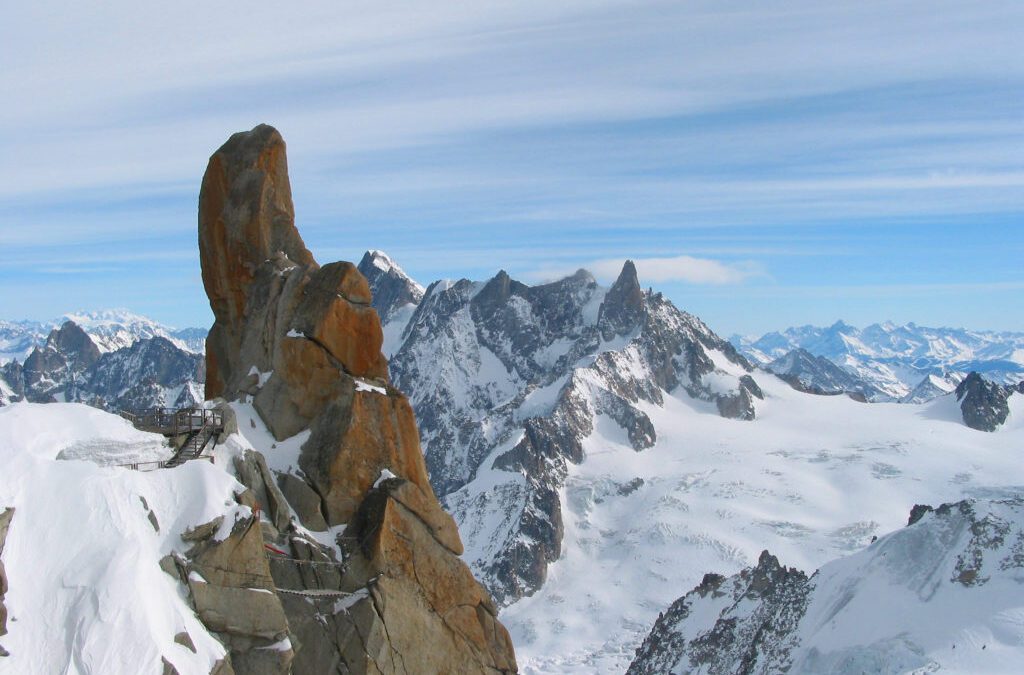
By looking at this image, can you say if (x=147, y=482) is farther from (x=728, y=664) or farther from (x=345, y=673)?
(x=728, y=664)

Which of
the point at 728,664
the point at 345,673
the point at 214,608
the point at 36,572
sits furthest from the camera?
the point at 728,664

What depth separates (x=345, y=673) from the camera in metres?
34.7

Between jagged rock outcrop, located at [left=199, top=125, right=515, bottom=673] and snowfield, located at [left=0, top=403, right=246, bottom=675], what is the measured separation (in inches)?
201

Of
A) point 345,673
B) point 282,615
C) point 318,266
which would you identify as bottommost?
point 345,673

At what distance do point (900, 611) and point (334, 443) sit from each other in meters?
71.4

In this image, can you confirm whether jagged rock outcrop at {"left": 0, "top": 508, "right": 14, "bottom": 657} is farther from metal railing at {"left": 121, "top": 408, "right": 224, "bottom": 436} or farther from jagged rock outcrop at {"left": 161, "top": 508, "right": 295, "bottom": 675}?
metal railing at {"left": 121, "top": 408, "right": 224, "bottom": 436}

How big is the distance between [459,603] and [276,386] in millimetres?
11956

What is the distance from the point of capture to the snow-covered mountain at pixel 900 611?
3376 inches

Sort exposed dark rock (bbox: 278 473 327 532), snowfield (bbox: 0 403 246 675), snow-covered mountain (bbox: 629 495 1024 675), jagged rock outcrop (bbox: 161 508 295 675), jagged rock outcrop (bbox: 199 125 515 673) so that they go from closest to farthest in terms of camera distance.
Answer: snowfield (bbox: 0 403 246 675) → jagged rock outcrop (bbox: 161 508 295 675) → jagged rock outcrop (bbox: 199 125 515 673) → exposed dark rock (bbox: 278 473 327 532) → snow-covered mountain (bbox: 629 495 1024 675)

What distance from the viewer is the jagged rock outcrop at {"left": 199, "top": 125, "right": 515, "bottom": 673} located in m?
36.0

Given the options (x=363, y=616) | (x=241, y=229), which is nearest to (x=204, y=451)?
(x=363, y=616)

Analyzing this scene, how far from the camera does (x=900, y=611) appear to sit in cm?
9362

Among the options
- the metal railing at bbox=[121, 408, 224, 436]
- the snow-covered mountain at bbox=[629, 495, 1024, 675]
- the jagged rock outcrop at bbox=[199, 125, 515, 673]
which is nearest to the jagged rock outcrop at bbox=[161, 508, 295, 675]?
the jagged rock outcrop at bbox=[199, 125, 515, 673]

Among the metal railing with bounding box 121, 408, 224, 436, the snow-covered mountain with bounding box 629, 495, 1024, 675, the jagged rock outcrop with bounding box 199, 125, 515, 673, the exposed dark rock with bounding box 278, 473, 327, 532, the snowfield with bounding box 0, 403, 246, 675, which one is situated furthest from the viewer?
the snow-covered mountain with bounding box 629, 495, 1024, 675
